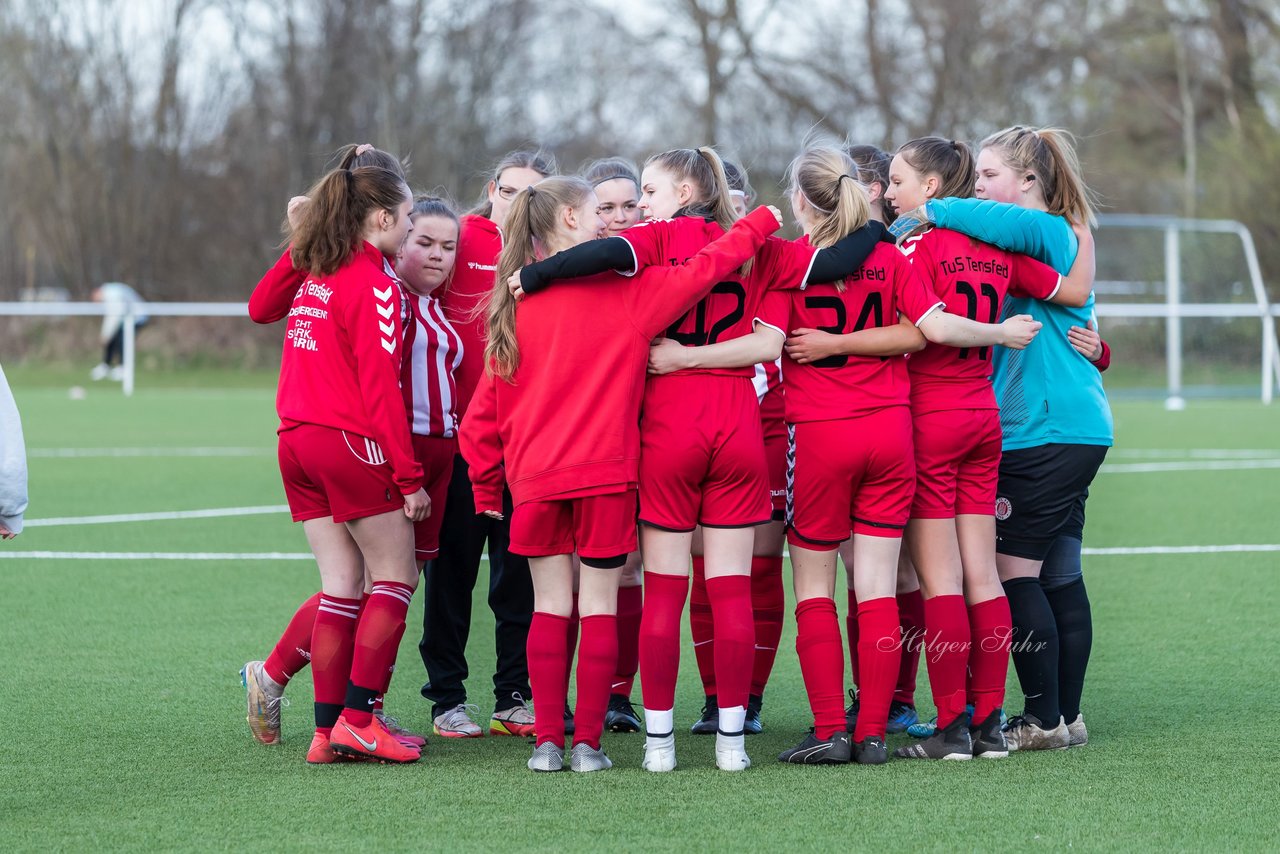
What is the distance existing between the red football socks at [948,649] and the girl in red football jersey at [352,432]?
1.48 m

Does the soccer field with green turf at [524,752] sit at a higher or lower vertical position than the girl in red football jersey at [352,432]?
lower

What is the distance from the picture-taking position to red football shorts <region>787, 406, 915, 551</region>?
3896 mm

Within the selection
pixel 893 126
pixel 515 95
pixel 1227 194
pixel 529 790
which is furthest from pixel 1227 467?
pixel 515 95

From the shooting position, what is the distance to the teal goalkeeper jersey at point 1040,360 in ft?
13.1

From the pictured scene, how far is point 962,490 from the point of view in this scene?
4082 mm

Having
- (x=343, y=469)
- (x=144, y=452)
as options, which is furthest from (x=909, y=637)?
(x=144, y=452)

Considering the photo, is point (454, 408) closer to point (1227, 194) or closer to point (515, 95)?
point (1227, 194)

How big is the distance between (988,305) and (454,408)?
164cm

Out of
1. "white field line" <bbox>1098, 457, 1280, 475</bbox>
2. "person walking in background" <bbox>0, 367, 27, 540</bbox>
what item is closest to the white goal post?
"white field line" <bbox>1098, 457, 1280, 475</bbox>

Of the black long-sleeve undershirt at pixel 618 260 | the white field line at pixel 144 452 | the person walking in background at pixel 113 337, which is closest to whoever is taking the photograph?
the black long-sleeve undershirt at pixel 618 260

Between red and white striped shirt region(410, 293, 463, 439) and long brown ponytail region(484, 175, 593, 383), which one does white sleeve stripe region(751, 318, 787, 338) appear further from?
red and white striped shirt region(410, 293, 463, 439)

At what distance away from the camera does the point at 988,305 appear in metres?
4.04

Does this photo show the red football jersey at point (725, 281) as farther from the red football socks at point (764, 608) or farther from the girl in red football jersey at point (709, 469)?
the red football socks at point (764, 608)

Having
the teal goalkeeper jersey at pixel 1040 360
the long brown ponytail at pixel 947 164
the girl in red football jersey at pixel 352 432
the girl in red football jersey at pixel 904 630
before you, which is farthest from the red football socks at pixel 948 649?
the girl in red football jersey at pixel 352 432
